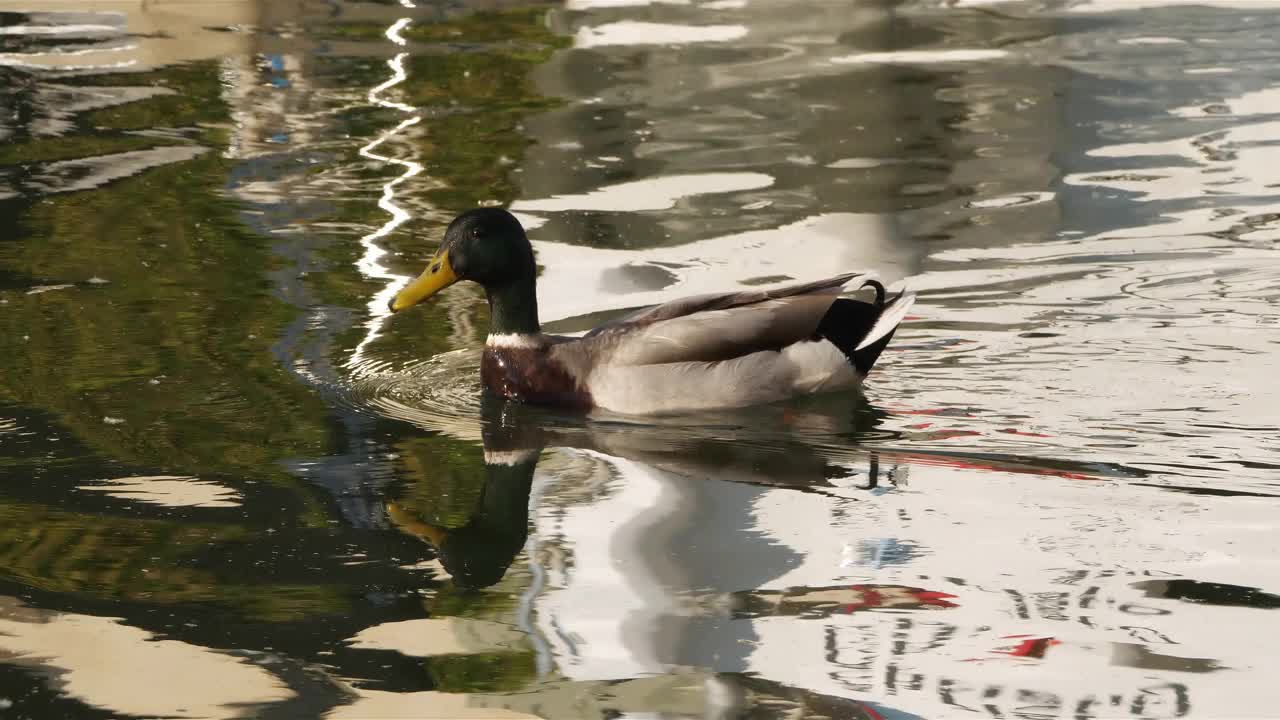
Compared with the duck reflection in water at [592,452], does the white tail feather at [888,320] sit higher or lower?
higher

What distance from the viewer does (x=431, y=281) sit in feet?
26.1

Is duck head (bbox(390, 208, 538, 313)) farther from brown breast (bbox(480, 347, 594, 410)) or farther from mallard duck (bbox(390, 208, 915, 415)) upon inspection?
brown breast (bbox(480, 347, 594, 410))

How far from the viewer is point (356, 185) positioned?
37.7 feet

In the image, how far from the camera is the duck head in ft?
25.8

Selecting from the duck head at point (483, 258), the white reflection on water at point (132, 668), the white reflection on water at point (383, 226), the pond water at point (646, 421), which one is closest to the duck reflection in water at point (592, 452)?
the pond water at point (646, 421)

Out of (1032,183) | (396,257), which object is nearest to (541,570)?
(396,257)

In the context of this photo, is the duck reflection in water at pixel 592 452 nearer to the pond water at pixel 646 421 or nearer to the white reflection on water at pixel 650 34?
the pond water at pixel 646 421

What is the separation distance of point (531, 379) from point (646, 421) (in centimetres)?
54

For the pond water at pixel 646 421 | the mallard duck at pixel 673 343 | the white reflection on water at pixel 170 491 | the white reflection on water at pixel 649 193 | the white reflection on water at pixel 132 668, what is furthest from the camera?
the white reflection on water at pixel 649 193

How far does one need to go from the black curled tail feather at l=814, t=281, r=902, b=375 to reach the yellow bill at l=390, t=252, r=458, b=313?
4.94 feet

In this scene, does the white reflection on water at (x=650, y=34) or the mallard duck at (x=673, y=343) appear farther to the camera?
the white reflection on water at (x=650, y=34)

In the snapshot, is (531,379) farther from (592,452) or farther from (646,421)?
(592,452)

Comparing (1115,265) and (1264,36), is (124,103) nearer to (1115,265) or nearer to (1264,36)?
(1115,265)

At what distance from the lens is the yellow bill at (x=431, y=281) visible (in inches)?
312
